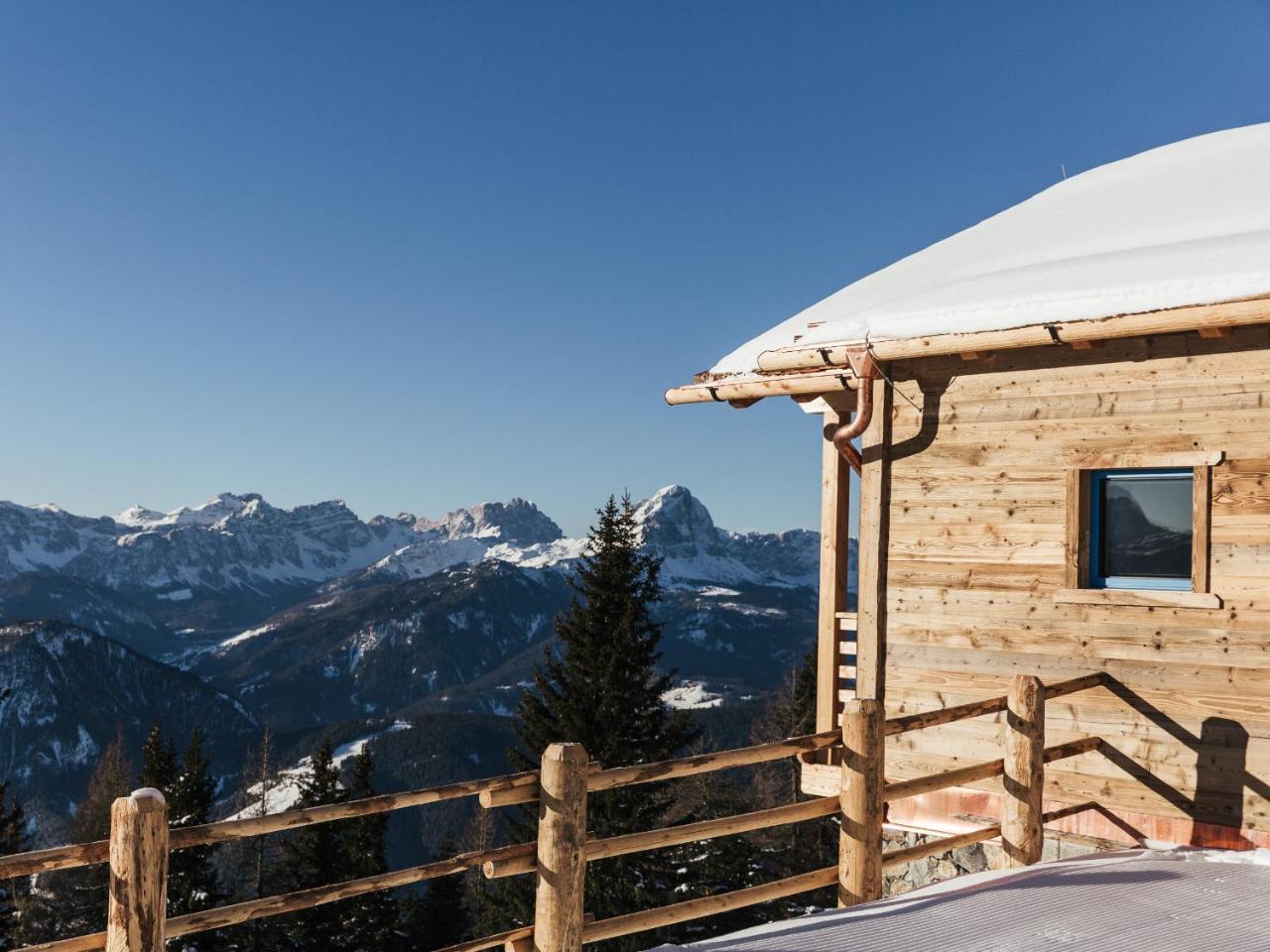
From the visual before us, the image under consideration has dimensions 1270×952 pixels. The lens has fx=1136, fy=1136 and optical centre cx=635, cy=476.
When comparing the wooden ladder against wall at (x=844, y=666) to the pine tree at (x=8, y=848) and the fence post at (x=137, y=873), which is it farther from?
the pine tree at (x=8, y=848)

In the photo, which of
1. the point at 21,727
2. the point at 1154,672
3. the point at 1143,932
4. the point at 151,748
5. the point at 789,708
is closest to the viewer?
the point at 1143,932

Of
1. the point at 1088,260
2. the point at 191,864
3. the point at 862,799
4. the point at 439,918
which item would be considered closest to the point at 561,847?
the point at 862,799

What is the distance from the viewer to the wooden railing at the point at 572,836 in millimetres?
4555

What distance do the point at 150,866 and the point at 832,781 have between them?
6169 mm

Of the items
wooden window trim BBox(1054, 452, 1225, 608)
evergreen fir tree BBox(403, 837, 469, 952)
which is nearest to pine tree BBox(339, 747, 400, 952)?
evergreen fir tree BBox(403, 837, 469, 952)

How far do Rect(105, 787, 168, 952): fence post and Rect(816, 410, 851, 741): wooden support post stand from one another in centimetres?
630

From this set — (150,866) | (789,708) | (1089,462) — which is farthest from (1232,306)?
(789,708)

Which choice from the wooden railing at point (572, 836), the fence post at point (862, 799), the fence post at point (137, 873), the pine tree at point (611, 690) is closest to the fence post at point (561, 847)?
the wooden railing at point (572, 836)

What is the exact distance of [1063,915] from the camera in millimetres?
5902

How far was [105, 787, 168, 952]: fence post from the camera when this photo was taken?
4516mm

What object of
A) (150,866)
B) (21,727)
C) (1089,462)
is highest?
(1089,462)

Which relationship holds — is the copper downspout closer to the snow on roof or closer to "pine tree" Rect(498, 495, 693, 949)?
the snow on roof

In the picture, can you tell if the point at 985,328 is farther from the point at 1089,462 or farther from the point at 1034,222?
the point at 1034,222

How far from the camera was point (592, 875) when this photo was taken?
93.5 feet
